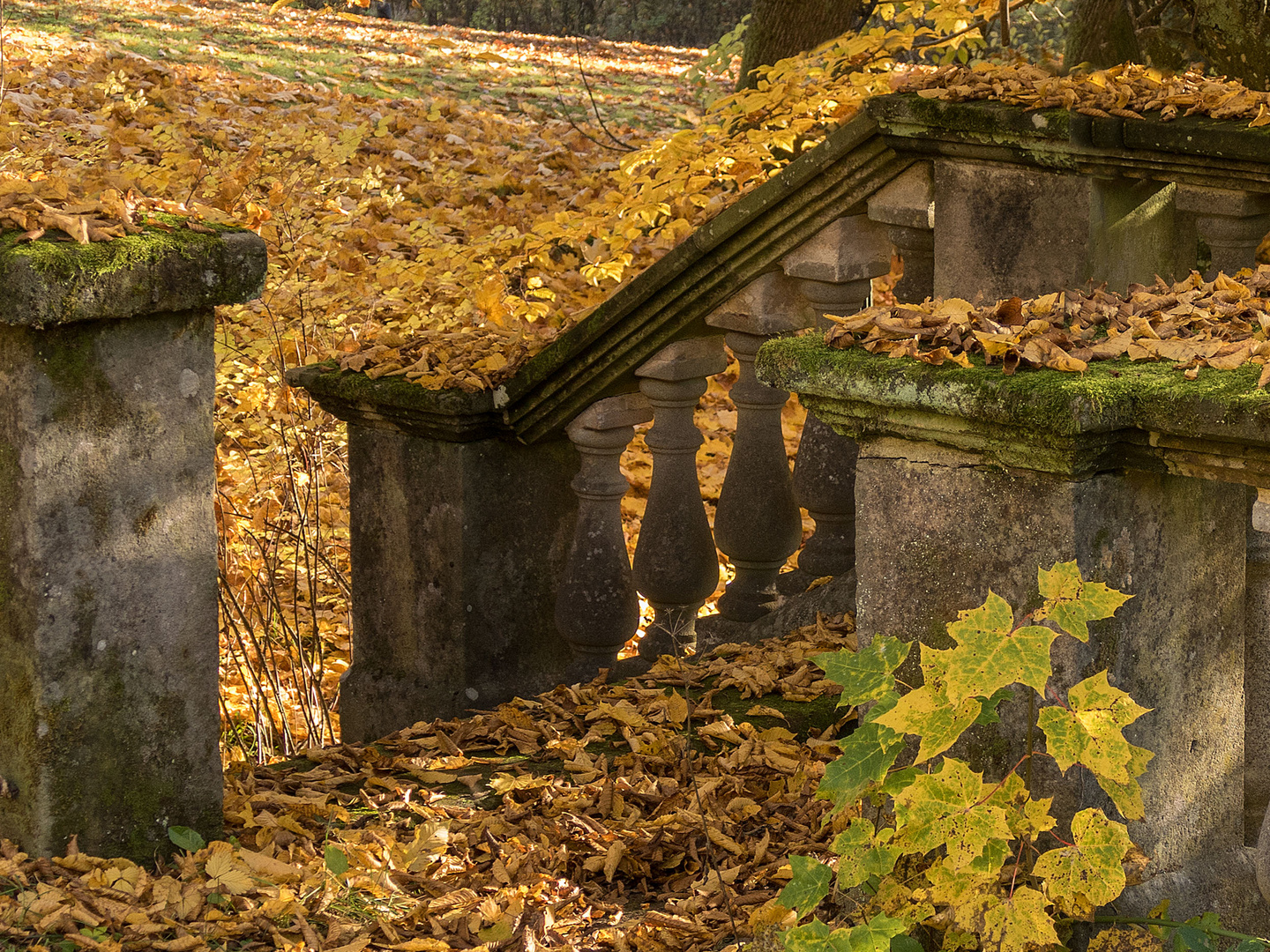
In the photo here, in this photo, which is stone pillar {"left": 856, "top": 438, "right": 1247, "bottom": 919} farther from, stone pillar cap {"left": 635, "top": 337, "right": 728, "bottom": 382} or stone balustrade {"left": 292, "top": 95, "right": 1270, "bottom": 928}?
stone pillar cap {"left": 635, "top": 337, "right": 728, "bottom": 382}

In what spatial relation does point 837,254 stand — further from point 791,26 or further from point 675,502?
point 791,26

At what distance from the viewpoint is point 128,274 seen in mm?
2684

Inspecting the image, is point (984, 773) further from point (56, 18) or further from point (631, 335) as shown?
point (56, 18)

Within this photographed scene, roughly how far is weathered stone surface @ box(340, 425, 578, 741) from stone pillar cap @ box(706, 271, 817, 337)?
2.43 ft

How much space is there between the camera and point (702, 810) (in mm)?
3188

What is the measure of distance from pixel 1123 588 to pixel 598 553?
2.40m

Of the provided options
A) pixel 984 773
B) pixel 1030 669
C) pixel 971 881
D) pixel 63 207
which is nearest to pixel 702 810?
pixel 984 773

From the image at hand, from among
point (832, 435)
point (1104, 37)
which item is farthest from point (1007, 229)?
point (1104, 37)

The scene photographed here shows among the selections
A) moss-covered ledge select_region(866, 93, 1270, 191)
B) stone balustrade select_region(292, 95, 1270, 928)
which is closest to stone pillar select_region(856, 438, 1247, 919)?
stone balustrade select_region(292, 95, 1270, 928)

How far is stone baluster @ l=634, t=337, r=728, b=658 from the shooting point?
4363mm

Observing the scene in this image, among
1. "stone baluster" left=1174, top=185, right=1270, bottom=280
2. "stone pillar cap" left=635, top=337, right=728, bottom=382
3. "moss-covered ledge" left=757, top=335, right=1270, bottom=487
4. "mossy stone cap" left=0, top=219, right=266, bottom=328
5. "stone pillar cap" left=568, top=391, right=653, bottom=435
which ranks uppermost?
"stone baluster" left=1174, top=185, right=1270, bottom=280

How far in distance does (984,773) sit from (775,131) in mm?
3361

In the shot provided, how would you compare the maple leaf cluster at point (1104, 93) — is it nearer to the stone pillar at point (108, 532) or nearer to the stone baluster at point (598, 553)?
the stone baluster at point (598, 553)

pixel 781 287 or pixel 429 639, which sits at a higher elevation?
pixel 781 287
